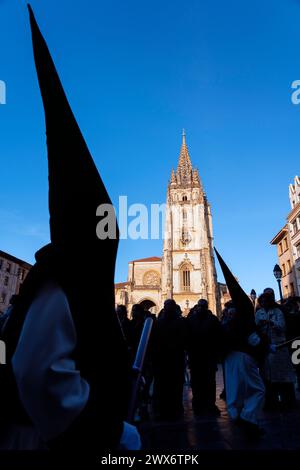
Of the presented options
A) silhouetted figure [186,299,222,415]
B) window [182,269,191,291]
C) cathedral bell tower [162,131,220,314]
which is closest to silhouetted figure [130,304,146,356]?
silhouetted figure [186,299,222,415]

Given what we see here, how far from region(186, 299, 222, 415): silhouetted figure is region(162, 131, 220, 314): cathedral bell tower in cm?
3502

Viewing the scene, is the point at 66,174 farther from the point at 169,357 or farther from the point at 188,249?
the point at 188,249

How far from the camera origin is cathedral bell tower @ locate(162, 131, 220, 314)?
42.2 meters

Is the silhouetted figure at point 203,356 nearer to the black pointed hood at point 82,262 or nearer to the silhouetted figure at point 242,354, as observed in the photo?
the silhouetted figure at point 242,354

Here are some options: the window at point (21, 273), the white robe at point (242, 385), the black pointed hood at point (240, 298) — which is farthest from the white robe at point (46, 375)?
the window at point (21, 273)

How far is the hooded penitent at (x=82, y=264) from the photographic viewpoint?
1.22 m

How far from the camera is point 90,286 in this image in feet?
4.38

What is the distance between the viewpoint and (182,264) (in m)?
44.9

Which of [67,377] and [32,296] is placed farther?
[32,296]

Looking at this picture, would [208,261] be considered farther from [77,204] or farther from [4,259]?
[77,204]

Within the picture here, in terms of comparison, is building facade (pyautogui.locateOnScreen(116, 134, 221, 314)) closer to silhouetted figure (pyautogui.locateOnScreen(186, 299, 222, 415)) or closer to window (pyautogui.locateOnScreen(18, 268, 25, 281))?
window (pyautogui.locateOnScreen(18, 268, 25, 281))

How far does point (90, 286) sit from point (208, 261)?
144 ft

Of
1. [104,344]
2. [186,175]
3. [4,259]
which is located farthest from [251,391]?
[186,175]
